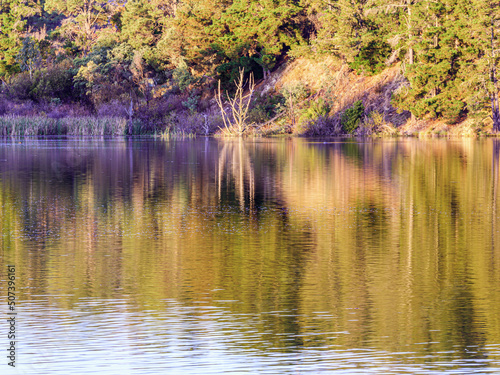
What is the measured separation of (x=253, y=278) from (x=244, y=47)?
59422 millimetres

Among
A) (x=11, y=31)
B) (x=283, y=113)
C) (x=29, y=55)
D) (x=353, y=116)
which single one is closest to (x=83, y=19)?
(x=11, y=31)

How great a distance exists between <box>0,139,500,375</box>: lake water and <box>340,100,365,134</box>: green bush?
38.3 metres

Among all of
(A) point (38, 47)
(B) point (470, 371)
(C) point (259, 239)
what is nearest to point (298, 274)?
(C) point (259, 239)

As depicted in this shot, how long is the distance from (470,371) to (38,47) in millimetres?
79059

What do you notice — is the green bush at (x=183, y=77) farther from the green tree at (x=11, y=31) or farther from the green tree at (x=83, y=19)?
the green tree at (x=11, y=31)

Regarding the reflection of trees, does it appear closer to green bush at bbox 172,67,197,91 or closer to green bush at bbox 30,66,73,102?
green bush at bbox 172,67,197,91

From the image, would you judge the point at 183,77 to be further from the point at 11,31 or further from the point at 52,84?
the point at 11,31

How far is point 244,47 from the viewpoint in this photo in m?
66.8

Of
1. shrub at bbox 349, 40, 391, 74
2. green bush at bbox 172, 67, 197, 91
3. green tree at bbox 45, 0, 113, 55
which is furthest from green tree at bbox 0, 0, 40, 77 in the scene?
shrub at bbox 349, 40, 391, 74

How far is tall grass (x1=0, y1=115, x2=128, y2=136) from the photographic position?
58278 millimetres

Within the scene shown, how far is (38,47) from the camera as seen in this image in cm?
7956

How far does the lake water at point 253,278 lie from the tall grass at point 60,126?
40980mm

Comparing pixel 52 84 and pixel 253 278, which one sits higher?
pixel 52 84

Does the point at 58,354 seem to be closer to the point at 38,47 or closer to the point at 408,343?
the point at 408,343
